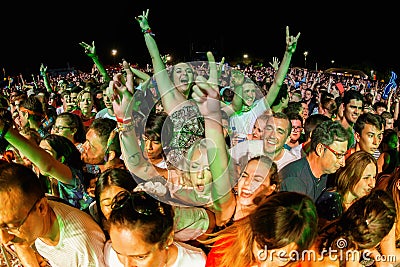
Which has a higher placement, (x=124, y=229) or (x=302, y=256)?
(x=124, y=229)

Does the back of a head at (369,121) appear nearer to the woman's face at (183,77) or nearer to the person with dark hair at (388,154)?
the person with dark hair at (388,154)

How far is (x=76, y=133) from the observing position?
12.8 feet

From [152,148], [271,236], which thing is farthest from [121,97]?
[271,236]

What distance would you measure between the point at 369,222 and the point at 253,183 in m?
0.73

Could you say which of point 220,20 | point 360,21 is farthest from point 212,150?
point 220,20

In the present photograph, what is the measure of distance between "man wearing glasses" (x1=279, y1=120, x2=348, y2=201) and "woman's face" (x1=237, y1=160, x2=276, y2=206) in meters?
0.49

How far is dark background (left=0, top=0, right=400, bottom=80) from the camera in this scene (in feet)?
93.1

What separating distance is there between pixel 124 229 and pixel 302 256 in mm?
936

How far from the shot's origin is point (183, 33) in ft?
132

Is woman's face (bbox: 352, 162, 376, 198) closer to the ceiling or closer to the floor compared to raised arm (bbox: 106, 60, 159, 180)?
closer to the floor

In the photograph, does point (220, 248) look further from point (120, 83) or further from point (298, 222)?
point (120, 83)

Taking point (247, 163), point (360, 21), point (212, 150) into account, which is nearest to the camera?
point (212, 150)

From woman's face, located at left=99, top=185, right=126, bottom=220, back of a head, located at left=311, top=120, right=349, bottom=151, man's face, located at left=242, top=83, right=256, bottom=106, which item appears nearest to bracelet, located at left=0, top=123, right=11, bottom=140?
woman's face, located at left=99, top=185, right=126, bottom=220

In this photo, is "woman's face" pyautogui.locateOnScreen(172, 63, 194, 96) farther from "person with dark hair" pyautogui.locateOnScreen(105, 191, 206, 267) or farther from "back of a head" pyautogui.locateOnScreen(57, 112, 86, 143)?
"person with dark hair" pyautogui.locateOnScreen(105, 191, 206, 267)
